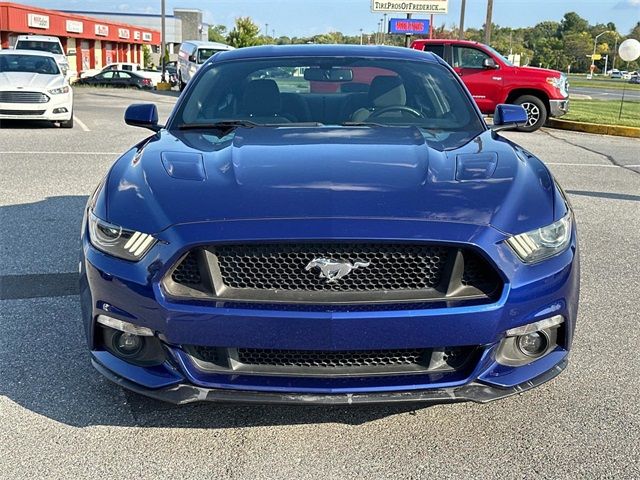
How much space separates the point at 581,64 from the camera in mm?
127375

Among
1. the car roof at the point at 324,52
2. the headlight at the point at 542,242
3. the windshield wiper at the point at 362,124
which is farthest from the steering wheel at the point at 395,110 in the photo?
the headlight at the point at 542,242

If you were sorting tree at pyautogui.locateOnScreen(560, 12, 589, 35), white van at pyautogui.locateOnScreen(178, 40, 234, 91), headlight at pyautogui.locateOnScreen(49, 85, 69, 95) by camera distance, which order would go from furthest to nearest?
tree at pyautogui.locateOnScreen(560, 12, 589, 35) < white van at pyautogui.locateOnScreen(178, 40, 234, 91) < headlight at pyautogui.locateOnScreen(49, 85, 69, 95)

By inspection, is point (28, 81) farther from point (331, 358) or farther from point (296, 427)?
point (331, 358)

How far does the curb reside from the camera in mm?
15359

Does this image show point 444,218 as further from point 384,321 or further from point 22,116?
point 22,116

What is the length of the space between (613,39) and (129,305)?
153 m

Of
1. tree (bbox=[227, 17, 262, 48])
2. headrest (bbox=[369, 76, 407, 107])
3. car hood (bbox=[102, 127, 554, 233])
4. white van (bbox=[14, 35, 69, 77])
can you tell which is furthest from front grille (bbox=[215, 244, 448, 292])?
tree (bbox=[227, 17, 262, 48])

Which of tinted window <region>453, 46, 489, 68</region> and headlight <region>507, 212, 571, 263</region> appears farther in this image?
tinted window <region>453, 46, 489, 68</region>

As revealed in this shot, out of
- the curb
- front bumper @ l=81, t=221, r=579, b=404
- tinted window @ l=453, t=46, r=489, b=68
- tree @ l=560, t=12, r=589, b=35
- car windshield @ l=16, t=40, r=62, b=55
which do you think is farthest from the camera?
tree @ l=560, t=12, r=589, b=35

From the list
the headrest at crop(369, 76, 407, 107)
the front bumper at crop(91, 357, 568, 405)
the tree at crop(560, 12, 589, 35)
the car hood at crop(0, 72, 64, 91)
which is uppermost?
the tree at crop(560, 12, 589, 35)

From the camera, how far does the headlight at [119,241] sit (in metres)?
2.65

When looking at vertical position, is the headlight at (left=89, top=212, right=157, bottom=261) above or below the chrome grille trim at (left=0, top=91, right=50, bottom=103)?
above

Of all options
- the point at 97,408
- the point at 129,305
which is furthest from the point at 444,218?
the point at 97,408

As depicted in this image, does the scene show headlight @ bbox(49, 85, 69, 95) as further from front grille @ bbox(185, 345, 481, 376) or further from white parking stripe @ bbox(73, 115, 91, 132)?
front grille @ bbox(185, 345, 481, 376)
